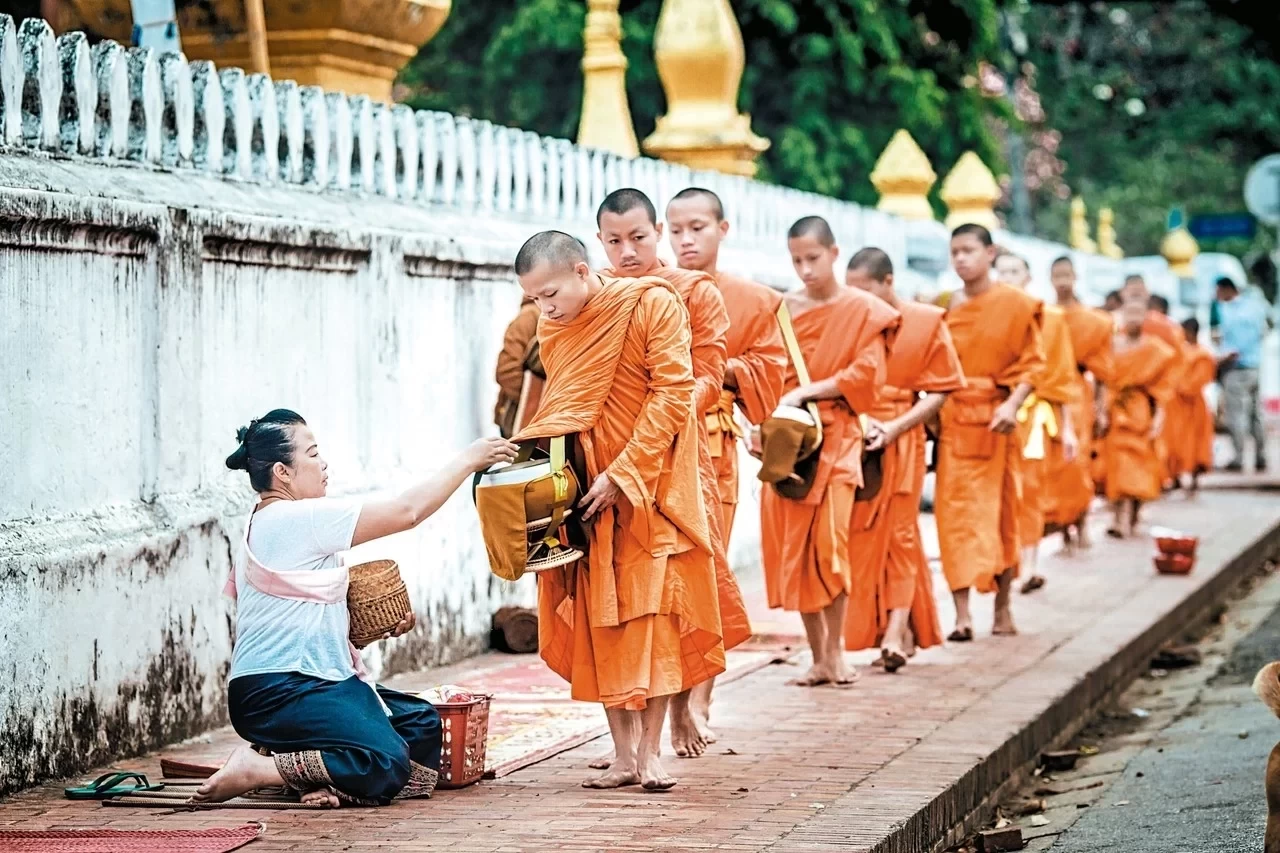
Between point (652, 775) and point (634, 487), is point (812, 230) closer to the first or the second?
point (634, 487)

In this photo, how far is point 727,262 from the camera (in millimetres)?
12523

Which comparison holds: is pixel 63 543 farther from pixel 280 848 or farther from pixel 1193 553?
pixel 1193 553

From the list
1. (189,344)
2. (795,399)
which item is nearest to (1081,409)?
(795,399)

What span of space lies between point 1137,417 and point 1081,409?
1263 mm

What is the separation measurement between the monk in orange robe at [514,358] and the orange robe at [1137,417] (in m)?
7.25

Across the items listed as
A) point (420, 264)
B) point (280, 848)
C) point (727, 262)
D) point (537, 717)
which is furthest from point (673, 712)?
point (727, 262)

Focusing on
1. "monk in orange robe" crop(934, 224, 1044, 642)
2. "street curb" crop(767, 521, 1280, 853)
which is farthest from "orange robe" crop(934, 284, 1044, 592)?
"street curb" crop(767, 521, 1280, 853)

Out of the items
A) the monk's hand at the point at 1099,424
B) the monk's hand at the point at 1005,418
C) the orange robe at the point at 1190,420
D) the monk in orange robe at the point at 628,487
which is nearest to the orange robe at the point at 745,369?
the monk in orange robe at the point at 628,487

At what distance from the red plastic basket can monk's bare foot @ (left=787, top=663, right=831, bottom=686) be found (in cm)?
244

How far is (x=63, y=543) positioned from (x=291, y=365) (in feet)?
5.42

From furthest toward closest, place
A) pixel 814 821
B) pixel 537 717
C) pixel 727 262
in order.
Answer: pixel 727 262 → pixel 537 717 → pixel 814 821

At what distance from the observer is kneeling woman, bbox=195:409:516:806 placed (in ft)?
20.1

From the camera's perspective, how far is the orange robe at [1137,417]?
1553 cm

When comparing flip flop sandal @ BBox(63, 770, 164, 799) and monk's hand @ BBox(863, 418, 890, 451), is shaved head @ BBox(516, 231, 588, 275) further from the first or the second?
monk's hand @ BBox(863, 418, 890, 451)
